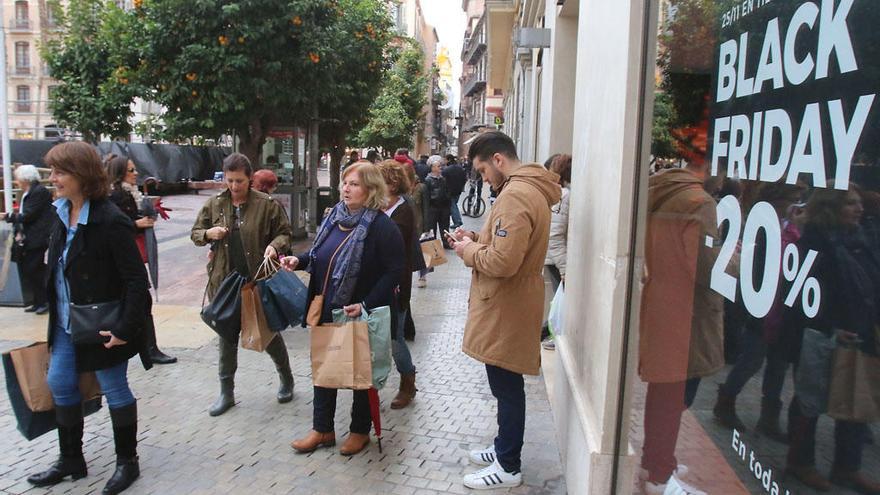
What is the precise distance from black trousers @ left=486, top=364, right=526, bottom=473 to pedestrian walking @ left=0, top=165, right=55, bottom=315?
5.31m

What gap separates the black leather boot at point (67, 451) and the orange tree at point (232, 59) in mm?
6342

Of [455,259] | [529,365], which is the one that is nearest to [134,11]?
[455,259]

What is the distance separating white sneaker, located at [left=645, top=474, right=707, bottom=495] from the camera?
2375 mm

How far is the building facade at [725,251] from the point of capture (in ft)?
4.59

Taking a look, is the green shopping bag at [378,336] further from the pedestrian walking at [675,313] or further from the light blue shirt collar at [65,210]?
the pedestrian walking at [675,313]

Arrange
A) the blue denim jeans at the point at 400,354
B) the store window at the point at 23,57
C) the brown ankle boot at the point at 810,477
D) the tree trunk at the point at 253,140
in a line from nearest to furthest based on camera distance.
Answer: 1. the brown ankle boot at the point at 810,477
2. the blue denim jeans at the point at 400,354
3. the tree trunk at the point at 253,140
4. the store window at the point at 23,57

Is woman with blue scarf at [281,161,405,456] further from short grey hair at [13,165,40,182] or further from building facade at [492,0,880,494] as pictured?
short grey hair at [13,165,40,182]

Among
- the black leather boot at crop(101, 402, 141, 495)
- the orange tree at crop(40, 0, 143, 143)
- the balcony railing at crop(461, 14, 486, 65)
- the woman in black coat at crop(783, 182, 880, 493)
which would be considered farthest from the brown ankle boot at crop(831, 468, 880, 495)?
the balcony railing at crop(461, 14, 486, 65)

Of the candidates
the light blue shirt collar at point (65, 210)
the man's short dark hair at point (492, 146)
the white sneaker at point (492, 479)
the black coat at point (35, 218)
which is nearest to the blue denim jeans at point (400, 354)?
the white sneaker at point (492, 479)

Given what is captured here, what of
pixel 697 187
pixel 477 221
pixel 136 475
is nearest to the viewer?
pixel 697 187

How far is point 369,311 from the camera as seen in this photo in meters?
3.96

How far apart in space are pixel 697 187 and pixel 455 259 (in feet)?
31.6

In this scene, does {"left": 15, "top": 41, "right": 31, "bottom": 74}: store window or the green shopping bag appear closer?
the green shopping bag

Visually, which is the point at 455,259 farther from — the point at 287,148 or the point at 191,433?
the point at 191,433
